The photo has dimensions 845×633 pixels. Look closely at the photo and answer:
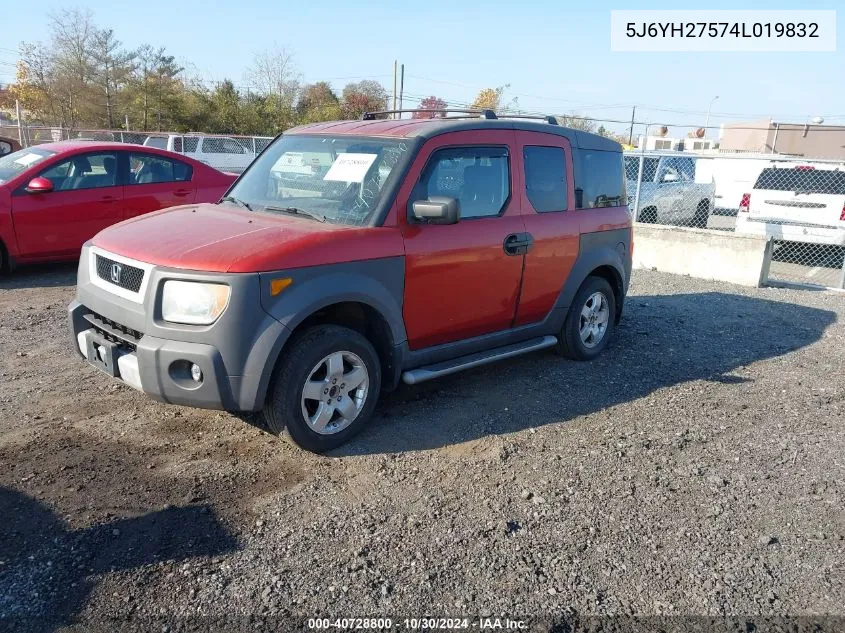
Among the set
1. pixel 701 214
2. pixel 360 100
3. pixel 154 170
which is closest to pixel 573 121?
pixel 701 214

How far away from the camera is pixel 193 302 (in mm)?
3590

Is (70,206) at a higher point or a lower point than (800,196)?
lower

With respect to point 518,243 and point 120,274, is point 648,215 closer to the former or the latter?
point 518,243

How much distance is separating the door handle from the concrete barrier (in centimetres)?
612

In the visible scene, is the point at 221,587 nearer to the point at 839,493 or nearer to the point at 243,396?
the point at 243,396

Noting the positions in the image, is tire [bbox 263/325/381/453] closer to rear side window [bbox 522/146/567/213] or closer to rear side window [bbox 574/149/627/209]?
rear side window [bbox 522/146/567/213]

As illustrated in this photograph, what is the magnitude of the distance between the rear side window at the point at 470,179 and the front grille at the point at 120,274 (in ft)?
5.68

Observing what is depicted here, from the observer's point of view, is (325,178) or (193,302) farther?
(325,178)

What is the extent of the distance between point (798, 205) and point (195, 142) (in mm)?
17140

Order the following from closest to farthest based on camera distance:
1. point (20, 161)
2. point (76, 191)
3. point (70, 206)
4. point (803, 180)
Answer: point (70, 206) < point (76, 191) < point (20, 161) < point (803, 180)

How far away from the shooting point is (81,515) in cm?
330

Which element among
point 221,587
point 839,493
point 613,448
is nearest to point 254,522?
point 221,587

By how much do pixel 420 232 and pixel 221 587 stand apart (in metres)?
2.41

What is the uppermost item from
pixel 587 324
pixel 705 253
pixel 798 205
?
pixel 798 205
